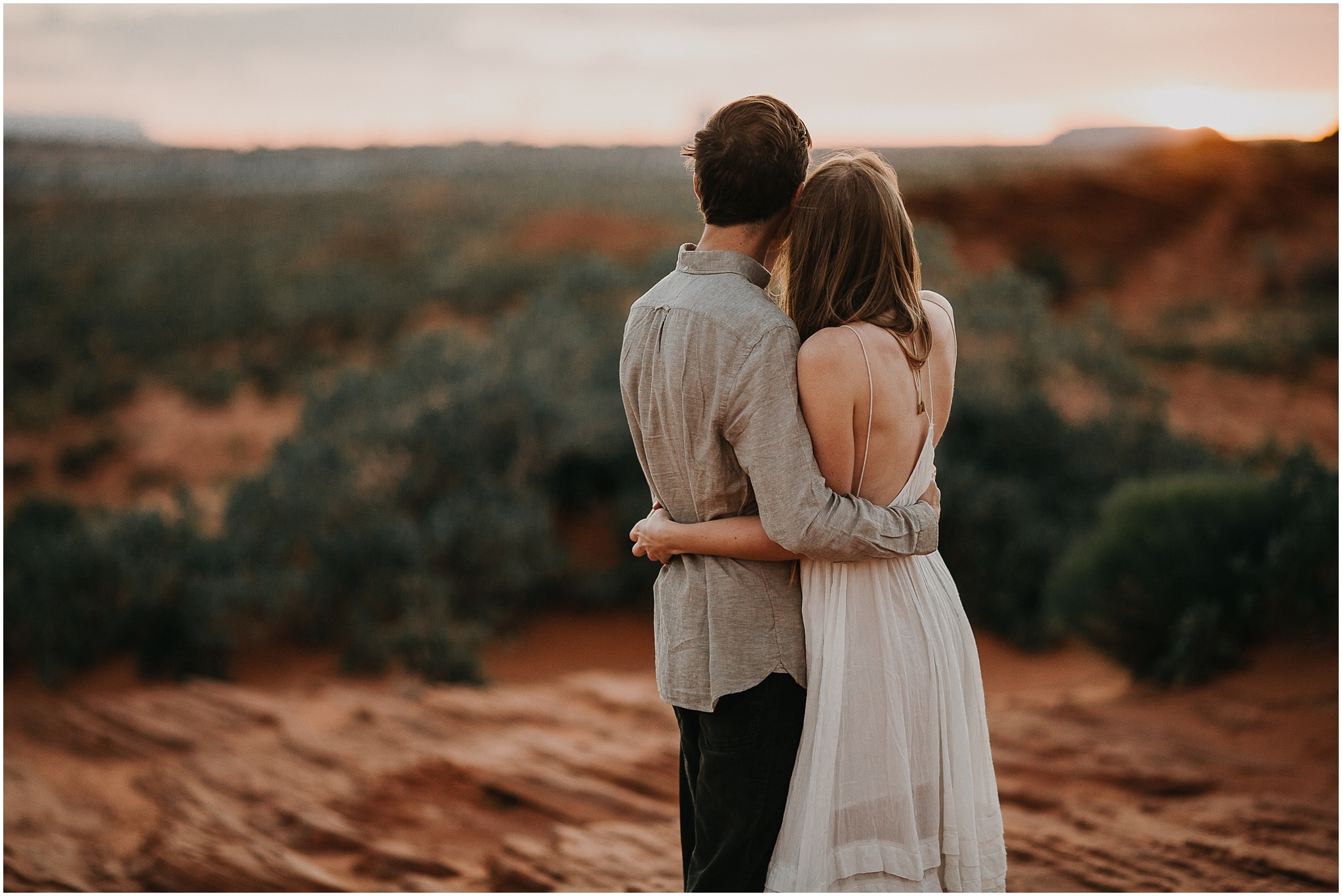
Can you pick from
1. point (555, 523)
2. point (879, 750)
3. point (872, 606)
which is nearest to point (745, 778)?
point (879, 750)

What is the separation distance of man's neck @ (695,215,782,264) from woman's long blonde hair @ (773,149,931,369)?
5 centimetres

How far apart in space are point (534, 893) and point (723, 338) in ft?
8.99

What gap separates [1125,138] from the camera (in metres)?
40.8

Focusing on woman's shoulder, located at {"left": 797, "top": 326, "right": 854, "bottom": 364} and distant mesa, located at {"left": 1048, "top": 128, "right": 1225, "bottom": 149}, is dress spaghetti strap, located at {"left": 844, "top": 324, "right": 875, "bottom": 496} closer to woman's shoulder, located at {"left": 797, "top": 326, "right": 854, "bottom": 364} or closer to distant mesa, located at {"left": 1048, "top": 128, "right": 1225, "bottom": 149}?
woman's shoulder, located at {"left": 797, "top": 326, "right": 854, "bottom": 364}

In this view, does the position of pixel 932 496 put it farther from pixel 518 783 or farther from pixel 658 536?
pixel 518 783

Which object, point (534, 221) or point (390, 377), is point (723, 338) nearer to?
point (390, 377)

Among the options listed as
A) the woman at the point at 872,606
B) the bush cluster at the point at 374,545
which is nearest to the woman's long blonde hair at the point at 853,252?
the woman at the point at 872,606

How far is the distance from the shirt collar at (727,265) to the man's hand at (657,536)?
54cm

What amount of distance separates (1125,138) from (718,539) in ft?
153

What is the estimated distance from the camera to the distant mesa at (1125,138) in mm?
29327

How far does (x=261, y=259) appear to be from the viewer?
2252 cm

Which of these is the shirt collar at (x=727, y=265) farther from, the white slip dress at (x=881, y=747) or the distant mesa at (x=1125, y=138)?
the distant mesa at (x=1125, y=138)

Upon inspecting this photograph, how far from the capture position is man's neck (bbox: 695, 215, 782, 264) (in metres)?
1.87

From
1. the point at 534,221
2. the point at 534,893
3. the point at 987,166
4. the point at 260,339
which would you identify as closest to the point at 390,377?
the point at 534,893
